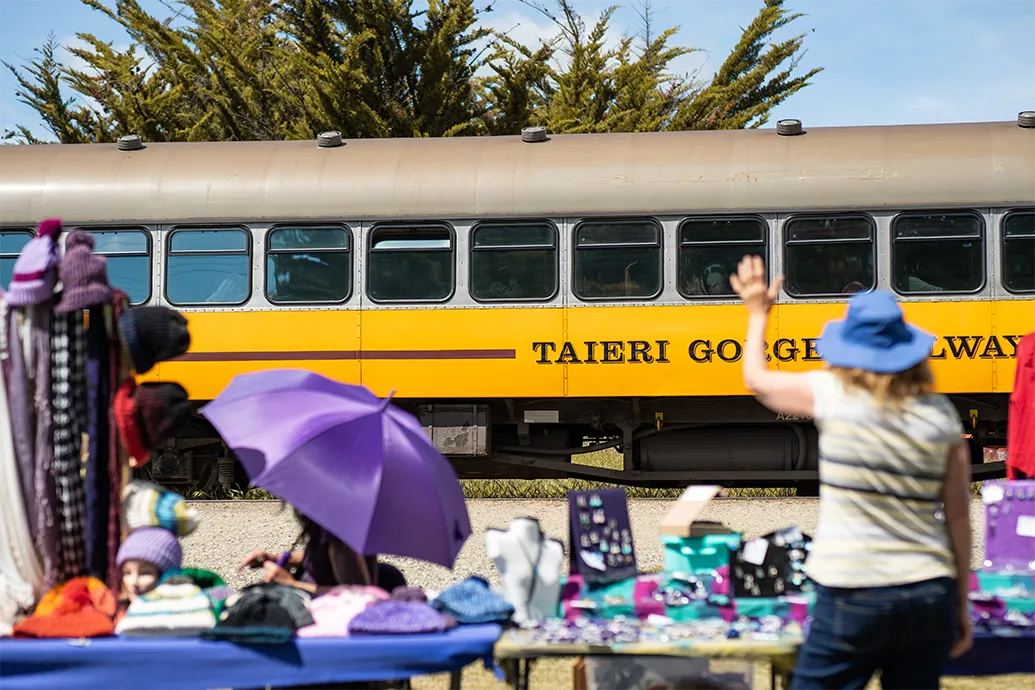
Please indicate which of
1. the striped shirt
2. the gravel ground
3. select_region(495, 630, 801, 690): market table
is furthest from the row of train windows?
the striped shirt

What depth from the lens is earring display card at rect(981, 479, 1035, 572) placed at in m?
4.48

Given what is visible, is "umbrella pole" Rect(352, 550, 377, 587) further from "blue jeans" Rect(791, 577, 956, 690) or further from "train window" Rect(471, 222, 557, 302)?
"train window" Rect(471, 222, 557, 302)

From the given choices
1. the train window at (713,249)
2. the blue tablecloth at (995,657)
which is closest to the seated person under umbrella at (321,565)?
the blue tablecloth at (995,657)

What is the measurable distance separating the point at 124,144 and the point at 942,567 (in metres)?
10.8

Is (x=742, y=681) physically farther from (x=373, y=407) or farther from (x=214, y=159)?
(x=214, y=159)

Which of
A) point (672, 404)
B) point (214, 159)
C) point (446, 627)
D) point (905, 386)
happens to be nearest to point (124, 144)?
point (214, 159)

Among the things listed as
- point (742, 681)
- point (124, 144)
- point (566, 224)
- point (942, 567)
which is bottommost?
point (742, 681)

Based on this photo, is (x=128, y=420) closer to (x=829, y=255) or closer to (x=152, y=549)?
(x=152, y=549)

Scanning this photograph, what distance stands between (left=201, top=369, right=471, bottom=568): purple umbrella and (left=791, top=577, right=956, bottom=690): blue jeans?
4.64 feet

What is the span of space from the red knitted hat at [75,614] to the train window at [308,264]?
776 cm

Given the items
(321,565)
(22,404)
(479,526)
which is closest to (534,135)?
(479,526)

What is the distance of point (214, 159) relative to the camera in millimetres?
11984

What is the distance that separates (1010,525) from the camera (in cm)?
452

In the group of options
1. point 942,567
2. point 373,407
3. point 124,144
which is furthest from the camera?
point 124,144
